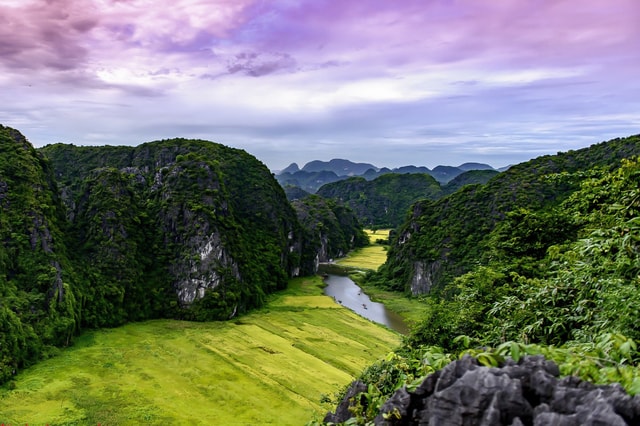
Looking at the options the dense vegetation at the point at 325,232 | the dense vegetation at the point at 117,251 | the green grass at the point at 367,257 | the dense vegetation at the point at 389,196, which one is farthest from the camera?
the dense vegetation at the point at 389,196

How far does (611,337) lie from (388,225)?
171 m

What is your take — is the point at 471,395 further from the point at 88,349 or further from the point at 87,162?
the point at 87,162

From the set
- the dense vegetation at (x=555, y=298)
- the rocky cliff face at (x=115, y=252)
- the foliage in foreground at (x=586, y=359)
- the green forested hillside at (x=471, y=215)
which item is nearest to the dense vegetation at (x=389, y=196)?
the green forested hillside at (x=471, y=215)

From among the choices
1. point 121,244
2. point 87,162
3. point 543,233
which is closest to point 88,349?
point 121,244

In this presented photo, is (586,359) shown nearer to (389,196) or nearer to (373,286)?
(373,286)

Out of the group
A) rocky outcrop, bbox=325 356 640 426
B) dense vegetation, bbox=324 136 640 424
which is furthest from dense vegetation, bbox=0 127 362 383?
rocky outcrop, bbox=325 356 640 426

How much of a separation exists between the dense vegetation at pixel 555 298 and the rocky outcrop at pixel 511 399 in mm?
136

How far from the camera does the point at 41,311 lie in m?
38.8

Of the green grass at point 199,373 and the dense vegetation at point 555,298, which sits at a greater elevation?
the dense vegetation at point 555,298

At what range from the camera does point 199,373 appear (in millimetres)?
33875

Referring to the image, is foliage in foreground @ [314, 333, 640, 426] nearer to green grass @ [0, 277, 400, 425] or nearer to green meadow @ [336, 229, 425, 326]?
green grass @ [0, 277, 400, 425]

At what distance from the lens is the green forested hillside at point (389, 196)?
177250 millimetres

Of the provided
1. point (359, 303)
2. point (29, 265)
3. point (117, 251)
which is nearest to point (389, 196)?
point (359, 303)

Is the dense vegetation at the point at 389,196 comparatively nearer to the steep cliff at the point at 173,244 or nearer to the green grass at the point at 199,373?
the steep cliff at the point at 173,244
